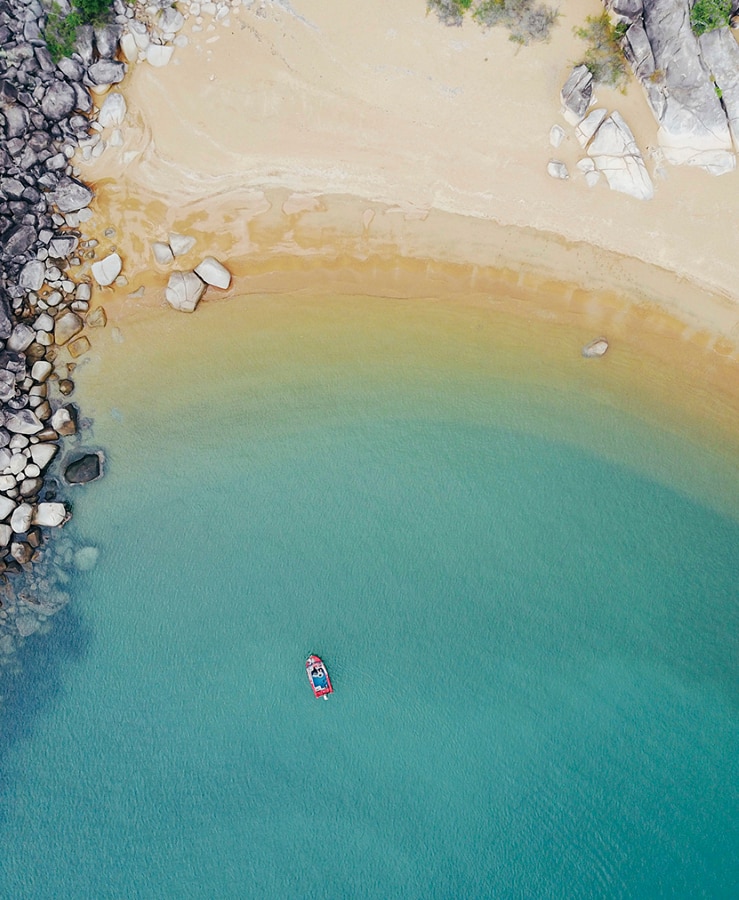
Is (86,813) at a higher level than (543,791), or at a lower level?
lower

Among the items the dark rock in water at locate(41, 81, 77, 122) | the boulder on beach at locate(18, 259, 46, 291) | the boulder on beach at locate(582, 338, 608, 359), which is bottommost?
the boulder on beach at locate(18, 259, 46, 291)

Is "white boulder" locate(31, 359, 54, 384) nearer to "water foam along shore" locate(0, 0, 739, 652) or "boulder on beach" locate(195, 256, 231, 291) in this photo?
"water foam along shore" locate(0, 0, 739, 652)

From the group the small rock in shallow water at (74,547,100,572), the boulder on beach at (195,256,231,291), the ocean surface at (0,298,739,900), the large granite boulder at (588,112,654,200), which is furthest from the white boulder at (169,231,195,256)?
the large granite boulder at (588,112,654,200)

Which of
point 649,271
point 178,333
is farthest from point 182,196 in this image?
point 649,271

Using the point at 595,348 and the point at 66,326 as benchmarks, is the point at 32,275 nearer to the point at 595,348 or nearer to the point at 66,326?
the point at 66,326

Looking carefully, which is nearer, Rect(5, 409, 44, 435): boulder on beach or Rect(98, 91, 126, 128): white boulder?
Rect(98, 91, 126, 128): white boulder

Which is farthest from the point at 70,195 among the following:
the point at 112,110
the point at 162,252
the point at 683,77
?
the point at 683,77

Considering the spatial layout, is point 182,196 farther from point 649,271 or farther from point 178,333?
point 649,271
